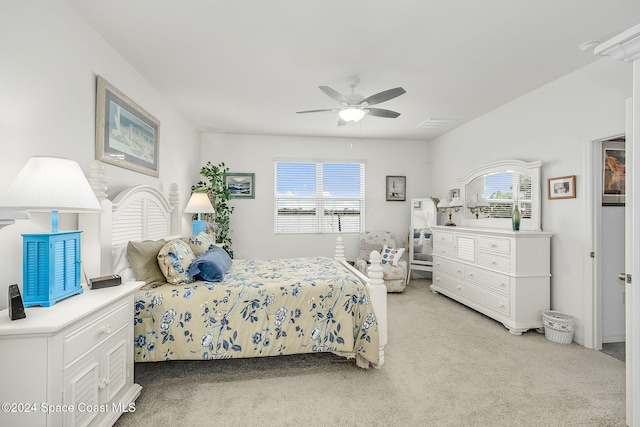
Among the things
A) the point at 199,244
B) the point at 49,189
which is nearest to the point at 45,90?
the point at 49,189

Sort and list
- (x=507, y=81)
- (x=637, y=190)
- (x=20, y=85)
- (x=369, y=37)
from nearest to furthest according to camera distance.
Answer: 1. (x=637, y=190)
2. (x=20, y=85)
3. (x=369, y=37)
4. (x=507, y=81)

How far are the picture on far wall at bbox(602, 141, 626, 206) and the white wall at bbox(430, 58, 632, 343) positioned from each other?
0.78 ft

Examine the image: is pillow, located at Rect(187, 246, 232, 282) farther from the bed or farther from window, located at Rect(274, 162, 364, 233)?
window, located at Rect(274, 162, 364, 233)

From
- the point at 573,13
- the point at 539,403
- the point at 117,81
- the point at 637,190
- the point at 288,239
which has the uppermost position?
the point at 573,13

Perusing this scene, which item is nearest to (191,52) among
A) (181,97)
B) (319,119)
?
(181,97)

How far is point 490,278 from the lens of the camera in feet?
12.2

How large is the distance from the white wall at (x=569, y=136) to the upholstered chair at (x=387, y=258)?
78.8 inches

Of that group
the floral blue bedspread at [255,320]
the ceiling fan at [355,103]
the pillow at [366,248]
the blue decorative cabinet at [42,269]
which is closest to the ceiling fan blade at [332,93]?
the ceiling fan at [355,103]

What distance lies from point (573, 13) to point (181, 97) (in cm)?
391

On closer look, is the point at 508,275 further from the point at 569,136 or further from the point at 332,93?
the point at 332,93

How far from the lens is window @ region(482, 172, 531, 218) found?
3.78 m

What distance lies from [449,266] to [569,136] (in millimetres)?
2228

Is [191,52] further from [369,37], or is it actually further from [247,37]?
[369,37]

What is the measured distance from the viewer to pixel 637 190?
3.92 feet
